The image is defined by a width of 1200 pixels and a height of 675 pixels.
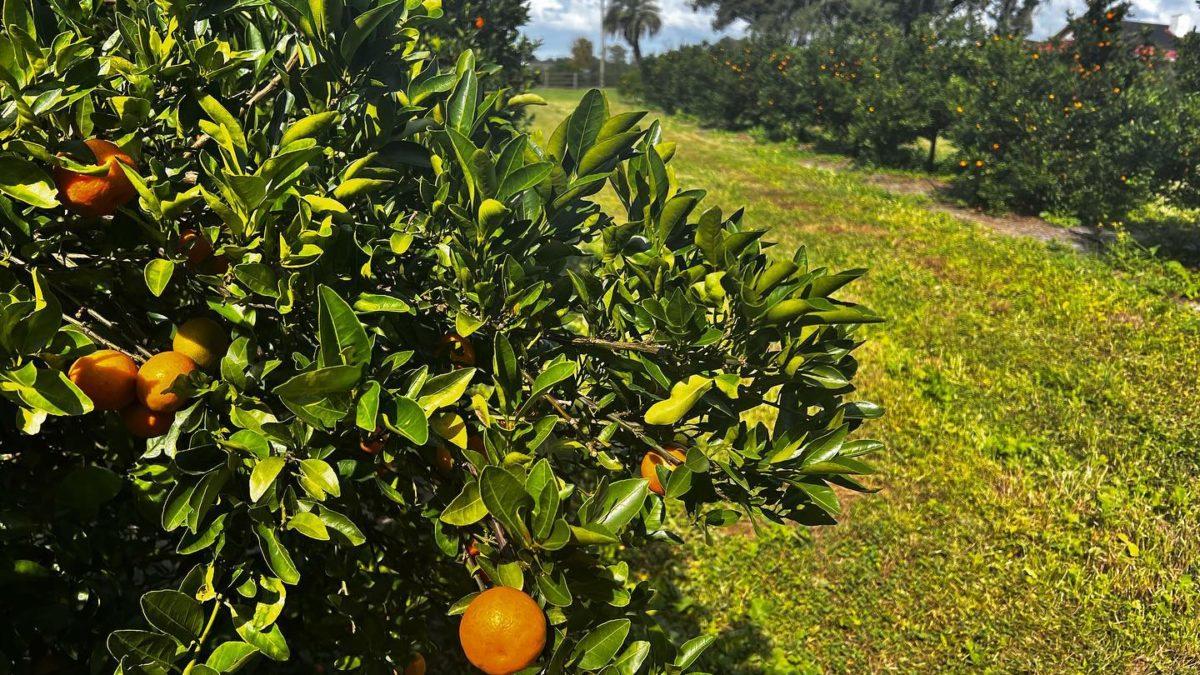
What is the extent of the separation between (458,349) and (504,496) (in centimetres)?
38

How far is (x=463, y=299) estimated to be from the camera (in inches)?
45.7

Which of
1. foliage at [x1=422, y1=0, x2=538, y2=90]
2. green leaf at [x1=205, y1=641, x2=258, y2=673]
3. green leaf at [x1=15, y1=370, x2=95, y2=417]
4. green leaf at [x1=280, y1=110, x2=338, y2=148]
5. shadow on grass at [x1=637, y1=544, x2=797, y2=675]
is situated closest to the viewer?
green leaf at [x1=15, y1=370, x2=95, y2=417]

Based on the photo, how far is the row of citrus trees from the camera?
7.86 meters

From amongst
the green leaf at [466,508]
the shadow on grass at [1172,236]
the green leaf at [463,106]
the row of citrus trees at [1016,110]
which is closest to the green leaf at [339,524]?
the green leaf at [466,508]

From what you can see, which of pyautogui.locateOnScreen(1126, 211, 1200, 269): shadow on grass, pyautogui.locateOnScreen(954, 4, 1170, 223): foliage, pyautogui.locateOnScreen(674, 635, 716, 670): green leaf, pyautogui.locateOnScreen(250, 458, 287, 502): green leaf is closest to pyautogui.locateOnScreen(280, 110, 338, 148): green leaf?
pyautogui.locateOnScreen(250, 458, 287, 502): green leaf

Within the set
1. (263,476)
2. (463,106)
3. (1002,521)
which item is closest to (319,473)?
(263,476)

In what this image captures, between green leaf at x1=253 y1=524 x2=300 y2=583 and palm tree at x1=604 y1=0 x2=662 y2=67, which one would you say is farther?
palm tree at x1=604 y1=0 x2=662 y2=67

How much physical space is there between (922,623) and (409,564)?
Result: 8.15 ft

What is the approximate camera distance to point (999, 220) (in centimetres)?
905

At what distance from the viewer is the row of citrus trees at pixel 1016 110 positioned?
7863 mm

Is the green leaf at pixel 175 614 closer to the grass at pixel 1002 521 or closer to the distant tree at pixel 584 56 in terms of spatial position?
the grass at pixel 1002 521

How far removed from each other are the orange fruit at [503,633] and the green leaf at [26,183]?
2.30ft

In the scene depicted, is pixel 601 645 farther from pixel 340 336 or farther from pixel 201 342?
pixel 201 342

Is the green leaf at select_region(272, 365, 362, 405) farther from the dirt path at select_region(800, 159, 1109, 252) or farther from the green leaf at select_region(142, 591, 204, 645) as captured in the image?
the dirt path at select_region(800, 159, 1109, 252)
